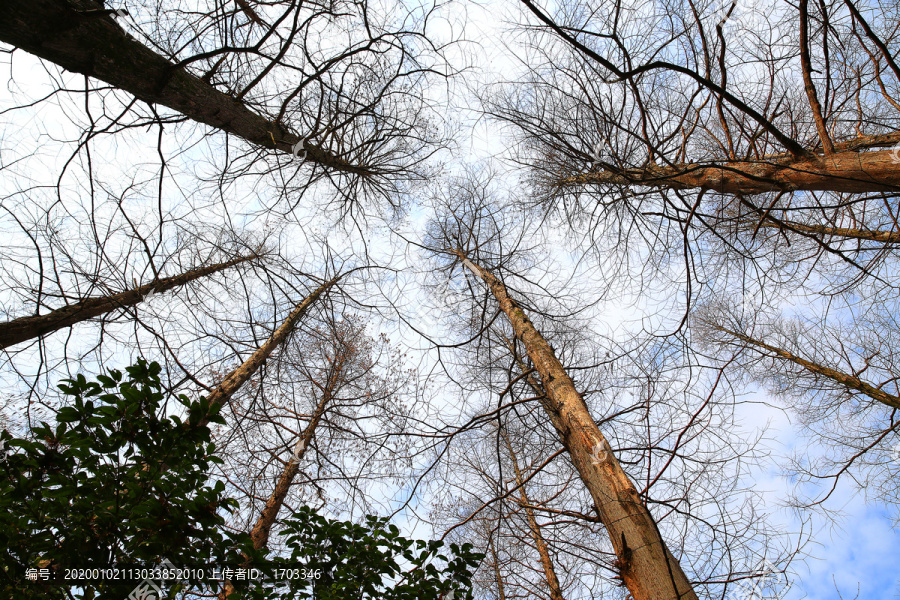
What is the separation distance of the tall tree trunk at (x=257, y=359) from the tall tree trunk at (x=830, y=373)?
5097 millimetres

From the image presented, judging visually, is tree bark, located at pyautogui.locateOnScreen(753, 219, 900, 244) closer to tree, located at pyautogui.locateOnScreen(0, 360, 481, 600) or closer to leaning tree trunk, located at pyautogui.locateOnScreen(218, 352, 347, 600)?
tree, located at pyautogui.locateOnScreen(0, 360, 481, 600)

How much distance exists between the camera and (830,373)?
561 cm

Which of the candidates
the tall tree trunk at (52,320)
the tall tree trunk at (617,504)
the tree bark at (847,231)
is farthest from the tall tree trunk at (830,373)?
the tall tree trunk at (52,320)

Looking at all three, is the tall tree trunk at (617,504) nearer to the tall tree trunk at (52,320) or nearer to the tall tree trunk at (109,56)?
the tall tree trunk at (52,320)

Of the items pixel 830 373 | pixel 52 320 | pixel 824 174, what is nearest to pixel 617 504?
pixel 824 174

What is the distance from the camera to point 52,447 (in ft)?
5.51

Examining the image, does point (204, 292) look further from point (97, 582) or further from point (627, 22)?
point (627, 22)

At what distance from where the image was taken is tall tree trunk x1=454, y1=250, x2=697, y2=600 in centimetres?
166

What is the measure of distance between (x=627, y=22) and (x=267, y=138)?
271 centimetres

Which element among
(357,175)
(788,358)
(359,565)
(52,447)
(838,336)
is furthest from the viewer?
(788,358)

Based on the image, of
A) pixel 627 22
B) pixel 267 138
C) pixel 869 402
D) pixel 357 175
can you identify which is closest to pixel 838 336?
pixel 869 402

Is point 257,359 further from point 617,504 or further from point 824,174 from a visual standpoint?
point 824,174

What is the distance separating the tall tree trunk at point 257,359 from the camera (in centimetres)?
377

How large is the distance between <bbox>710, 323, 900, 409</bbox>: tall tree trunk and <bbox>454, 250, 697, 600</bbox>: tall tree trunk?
327cm
